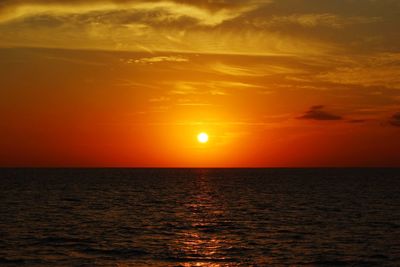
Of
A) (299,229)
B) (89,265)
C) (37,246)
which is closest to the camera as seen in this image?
(89,265)

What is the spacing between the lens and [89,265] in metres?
39.7

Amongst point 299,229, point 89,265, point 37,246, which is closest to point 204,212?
point 299,229

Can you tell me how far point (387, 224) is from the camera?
215 ft

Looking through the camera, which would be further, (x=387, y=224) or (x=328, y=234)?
(x=387, y=224)

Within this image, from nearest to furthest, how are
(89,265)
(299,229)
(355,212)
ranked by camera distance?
(89,265) < (299,229) < (355,212)

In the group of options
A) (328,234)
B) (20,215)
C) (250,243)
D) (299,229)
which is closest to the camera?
(250,243)

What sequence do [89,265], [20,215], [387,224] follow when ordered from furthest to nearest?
[20,215] < [387,224] < [89,265]

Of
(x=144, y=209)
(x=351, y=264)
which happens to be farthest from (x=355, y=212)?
(x=351, y=264)

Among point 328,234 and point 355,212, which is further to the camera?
point 355,212

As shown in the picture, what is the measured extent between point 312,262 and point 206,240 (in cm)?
1379

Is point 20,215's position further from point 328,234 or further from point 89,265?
point 328,234

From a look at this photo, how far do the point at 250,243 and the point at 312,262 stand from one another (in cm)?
965

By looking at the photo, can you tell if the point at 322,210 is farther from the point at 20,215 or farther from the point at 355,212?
the point at 20,215

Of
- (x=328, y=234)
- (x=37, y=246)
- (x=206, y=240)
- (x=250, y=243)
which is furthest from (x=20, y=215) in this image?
(x=328, y=234)
